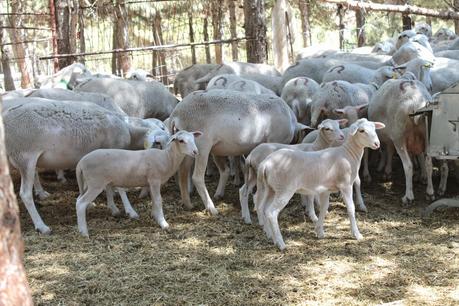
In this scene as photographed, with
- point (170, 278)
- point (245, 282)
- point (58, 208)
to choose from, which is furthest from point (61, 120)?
point (245, 282)

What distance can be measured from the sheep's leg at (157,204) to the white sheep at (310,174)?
3.40 ft

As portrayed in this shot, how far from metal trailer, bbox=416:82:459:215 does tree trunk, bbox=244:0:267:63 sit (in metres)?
6.03

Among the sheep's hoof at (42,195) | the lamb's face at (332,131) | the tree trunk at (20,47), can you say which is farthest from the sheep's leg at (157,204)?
the tree trunk at (20,47)

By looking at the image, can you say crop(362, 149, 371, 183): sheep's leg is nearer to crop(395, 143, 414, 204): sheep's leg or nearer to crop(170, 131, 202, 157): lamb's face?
crop(395, 143, 414, 204): sheep's leg

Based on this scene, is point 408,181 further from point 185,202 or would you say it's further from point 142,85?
point 142,85

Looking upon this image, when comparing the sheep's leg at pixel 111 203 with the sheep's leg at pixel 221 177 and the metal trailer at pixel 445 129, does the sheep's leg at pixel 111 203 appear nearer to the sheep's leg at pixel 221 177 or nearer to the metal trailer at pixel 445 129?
the sheep's leg at pixel 221 177

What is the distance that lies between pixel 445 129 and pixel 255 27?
Answer: 6.29m

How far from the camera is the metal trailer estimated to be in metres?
6.23

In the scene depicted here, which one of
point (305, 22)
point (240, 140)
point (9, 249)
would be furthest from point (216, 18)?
point (9, 249)

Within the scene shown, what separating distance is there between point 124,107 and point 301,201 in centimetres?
348

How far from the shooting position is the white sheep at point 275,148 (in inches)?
245

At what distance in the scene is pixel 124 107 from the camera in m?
9.27

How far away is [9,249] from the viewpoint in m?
2.50

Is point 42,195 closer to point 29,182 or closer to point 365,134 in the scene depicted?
point 29,182
